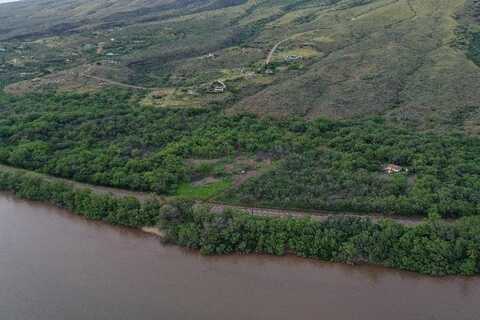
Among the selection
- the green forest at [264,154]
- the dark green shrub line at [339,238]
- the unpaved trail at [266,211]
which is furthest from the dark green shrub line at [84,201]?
the green forest at [264,154]

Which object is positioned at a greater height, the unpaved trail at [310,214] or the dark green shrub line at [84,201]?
the dark green shrub line at [84,201]

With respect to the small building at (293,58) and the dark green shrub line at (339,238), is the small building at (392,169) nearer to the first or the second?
the dark green shrub line at (339,238)

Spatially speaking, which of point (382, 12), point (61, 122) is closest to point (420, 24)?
point (382, 12)

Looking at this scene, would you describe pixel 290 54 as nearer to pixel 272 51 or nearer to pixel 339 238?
pixel 272 51

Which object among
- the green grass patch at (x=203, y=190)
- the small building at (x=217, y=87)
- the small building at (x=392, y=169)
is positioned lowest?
the small building at (x=392, y=169)

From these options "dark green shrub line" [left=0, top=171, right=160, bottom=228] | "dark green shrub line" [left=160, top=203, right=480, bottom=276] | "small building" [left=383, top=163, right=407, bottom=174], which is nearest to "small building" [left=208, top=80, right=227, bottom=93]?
"dark green shrub line" [left=0, top=171, right=160, bottom=228]

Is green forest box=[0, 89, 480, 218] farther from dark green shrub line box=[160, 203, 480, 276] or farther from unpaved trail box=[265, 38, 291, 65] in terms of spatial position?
unpaved trail box=[265, 38, 291, 65]

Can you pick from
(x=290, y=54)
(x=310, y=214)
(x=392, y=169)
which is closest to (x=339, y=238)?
(x=310, y=214)
